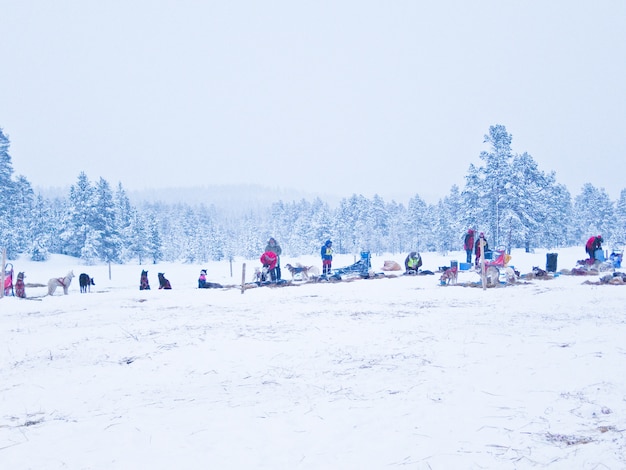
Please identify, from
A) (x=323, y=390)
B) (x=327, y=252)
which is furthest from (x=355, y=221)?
(x=323, y=390)

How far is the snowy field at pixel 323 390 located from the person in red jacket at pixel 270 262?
10.3 metres

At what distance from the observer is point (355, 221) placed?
85.0m

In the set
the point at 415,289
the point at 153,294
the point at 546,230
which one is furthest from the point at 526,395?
the point at 546,230

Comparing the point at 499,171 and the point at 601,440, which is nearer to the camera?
the point at 601,440

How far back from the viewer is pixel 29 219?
57531 millimetres

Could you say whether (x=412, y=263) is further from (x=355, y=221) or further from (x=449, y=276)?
(x=355, y=221)

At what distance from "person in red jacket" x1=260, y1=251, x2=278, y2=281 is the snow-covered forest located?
27501 mm

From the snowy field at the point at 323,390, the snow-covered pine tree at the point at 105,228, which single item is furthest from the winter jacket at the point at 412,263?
the snow-covered pine tree at the point at 105,228

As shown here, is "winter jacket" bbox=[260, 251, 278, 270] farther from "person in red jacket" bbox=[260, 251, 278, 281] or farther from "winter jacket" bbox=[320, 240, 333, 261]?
"winter jacket" bbox=[320, 240, 333, 261]

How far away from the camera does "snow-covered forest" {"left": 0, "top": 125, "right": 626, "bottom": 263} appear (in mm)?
43156

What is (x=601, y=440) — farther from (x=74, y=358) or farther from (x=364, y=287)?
(x=364, y=287)

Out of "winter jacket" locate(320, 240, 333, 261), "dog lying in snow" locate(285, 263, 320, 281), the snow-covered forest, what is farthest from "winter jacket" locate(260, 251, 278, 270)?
the snow-covered forest

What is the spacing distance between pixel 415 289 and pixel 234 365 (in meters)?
11.7

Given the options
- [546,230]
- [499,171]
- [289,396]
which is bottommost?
[289,396]
